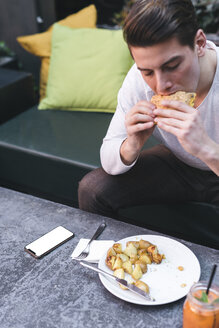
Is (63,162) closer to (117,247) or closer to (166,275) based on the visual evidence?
(117,247)

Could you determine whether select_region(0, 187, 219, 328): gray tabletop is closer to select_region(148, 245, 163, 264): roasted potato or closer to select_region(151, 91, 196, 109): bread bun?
select_region(148, 245, 163, 264): roasted potato

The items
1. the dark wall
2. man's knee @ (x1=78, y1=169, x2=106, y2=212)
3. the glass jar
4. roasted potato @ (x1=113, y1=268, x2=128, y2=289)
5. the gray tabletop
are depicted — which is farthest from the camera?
the dark wall

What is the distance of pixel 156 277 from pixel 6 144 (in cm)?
141

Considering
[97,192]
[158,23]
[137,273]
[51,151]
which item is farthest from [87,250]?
[51,151]

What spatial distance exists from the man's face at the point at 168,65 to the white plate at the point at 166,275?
19.2 inches

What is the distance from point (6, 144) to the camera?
2.26 m

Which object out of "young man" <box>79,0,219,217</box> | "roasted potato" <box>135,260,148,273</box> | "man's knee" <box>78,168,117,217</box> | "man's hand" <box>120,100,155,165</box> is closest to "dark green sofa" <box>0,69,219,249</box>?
"young man" <box>79,0,219,217</box>

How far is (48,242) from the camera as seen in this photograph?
1.29m

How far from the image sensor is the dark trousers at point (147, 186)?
165 centimetres

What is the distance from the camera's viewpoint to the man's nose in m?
1.21

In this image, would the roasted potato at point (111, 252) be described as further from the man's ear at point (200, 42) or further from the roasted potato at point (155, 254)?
the man's ear at point (200, 42)

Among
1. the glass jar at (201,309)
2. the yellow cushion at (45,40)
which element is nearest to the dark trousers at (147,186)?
the glass jar at (201,309)

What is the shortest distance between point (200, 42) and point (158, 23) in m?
0.21

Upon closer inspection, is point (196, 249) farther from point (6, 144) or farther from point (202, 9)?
point (202, 9)
